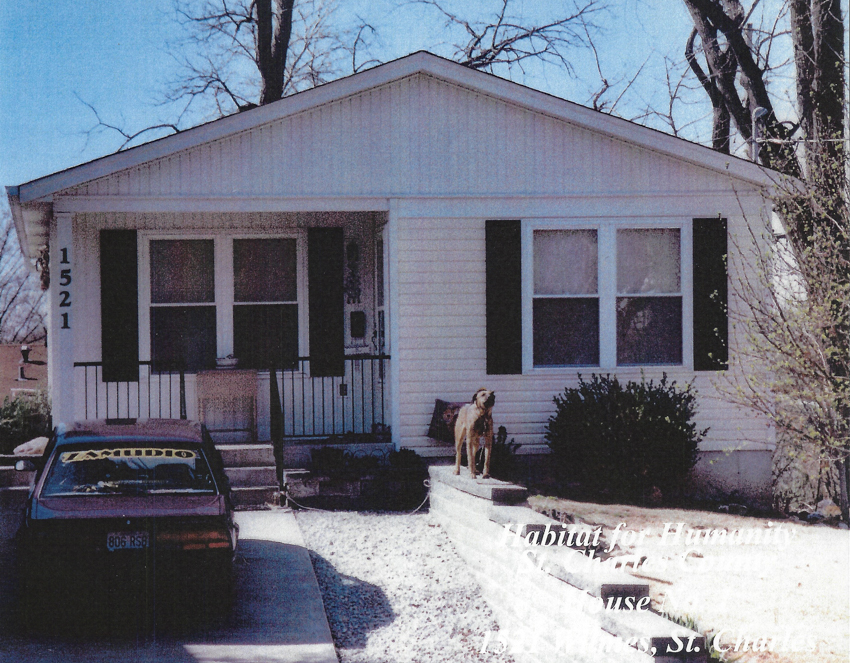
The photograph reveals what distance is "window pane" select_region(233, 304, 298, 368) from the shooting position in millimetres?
11219

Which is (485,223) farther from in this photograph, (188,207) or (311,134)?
(188,207)

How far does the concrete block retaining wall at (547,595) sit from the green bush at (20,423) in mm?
6568

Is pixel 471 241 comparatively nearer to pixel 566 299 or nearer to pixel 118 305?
pixel 566 299

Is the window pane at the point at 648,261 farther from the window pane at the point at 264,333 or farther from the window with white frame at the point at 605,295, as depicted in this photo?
the window pane at the point at 264,333

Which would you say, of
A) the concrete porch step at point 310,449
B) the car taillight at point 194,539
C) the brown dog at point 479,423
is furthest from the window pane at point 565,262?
the car taillight at point 194,539

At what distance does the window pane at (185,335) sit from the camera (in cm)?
1109

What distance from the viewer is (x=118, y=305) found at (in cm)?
1069

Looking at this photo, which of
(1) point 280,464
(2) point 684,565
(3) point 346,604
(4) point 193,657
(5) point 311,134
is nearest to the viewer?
(4) point 193,657

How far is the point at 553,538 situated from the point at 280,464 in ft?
14.2

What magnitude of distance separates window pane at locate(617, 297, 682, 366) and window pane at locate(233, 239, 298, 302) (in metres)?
4.25

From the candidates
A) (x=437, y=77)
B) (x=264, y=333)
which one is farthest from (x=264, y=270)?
(x=437, y=77)

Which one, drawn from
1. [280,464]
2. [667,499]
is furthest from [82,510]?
[667,499]

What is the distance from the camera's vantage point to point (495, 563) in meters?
6.86

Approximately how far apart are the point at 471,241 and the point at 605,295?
5.80 feet
